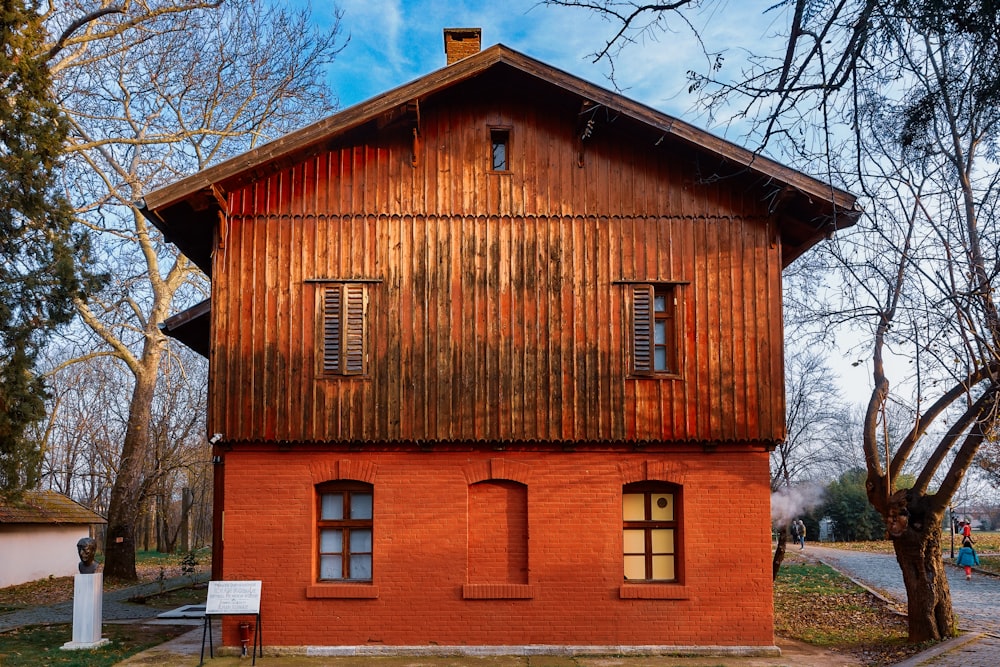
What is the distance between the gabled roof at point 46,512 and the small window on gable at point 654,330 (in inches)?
844

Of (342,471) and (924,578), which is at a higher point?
(342,471)

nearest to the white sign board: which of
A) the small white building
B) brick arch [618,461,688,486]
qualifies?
brick arch [618,461,688,486]

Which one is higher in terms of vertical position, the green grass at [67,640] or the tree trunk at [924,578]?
the tree trunk at [924,578]

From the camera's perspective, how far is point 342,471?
1427cm

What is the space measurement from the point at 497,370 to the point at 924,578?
7745 millimetres

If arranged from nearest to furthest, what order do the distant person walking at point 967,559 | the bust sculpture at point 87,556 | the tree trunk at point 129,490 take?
1. the bust sculpture at point 87,556
2. the tree trunk at point 129,490
3. the distant person walking at point 967,559

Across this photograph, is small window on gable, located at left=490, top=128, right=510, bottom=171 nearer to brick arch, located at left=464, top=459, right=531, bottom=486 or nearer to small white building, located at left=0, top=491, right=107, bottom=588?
brick arch, located at left=464, top=459, right=531, bottom=486

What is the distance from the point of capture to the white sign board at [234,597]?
1314 centimetres

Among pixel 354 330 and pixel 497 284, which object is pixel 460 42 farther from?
pixel 354 330

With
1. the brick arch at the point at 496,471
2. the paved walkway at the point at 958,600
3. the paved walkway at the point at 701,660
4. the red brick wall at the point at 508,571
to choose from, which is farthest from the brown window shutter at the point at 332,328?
the paved walkway at the point at 958,600

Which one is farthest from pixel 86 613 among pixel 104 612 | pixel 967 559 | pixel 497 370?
pixel 967 559

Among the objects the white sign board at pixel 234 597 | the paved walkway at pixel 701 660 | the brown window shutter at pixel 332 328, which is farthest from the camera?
the brown window shutter at pixel 332 328

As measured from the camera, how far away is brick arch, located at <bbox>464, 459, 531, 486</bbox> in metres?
14.3

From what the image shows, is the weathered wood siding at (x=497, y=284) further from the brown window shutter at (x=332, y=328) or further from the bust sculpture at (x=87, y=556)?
the bust sculpture at (x=87, y=556)
